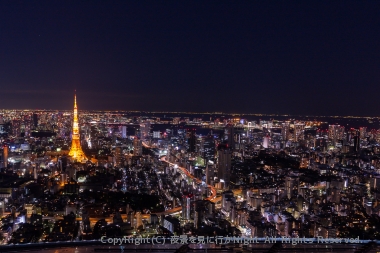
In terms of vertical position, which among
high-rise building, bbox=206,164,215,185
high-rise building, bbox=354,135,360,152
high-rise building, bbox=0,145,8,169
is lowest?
high-rise building, bbox=206,164,215,185

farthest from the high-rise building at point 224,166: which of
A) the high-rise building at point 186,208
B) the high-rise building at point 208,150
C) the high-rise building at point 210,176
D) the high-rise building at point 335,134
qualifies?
the high-rise building at point 335,134

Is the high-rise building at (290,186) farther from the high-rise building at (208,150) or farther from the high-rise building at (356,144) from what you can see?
the high-rise building at (356,144)

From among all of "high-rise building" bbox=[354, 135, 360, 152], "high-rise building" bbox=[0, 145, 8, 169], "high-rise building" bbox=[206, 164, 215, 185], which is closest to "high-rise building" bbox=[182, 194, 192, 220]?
"high-rise building" bbox=[206, 164, 215, 185]

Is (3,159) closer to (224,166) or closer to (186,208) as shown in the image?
(224,166)

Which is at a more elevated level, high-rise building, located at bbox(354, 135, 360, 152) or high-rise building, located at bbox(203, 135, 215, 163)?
high-rise building, located at bbox(354, 135, 360, 152)

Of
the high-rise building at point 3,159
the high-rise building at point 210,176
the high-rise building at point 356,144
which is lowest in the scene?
the high-rise building at point 210,176

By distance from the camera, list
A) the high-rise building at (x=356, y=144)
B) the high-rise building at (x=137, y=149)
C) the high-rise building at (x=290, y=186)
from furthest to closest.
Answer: the high-rise building at (x=356, y=144), the high-rise building at (x=137, y=149), the high-rise building at (x=290, y=186)

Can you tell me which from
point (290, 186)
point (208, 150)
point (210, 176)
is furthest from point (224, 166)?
point (208, 150)

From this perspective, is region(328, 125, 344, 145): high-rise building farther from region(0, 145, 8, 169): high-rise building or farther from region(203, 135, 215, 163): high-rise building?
region(0, 145, 8, 169): high-rise building

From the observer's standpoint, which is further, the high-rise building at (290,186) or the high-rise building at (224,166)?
the high-rise building at (224,166)
